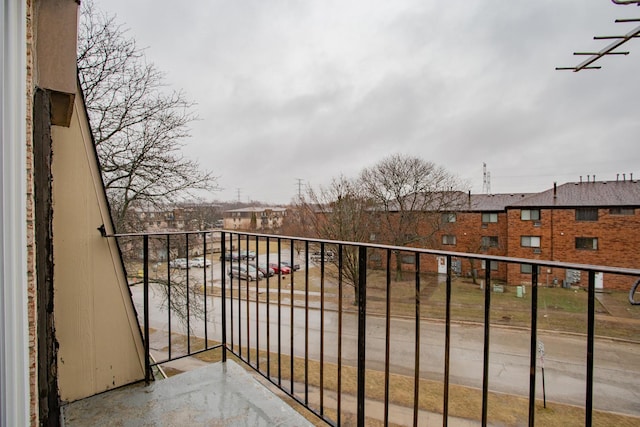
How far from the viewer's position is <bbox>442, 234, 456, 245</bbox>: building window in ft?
54.4

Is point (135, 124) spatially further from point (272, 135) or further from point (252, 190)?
point (252, 190)

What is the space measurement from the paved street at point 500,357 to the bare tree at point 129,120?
2.44 m

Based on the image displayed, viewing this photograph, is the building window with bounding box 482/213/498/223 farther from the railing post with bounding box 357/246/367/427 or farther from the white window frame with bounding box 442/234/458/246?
the railing post with bounding box 357/246/367/427

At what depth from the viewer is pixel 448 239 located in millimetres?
16781

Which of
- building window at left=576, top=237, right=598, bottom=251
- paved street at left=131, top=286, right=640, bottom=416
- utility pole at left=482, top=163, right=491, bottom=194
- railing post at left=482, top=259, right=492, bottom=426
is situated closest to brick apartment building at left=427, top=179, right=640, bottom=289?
building window at left=576, top=237, right=598, bottom=251

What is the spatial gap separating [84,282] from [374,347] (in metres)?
9.21

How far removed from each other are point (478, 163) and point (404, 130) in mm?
5462

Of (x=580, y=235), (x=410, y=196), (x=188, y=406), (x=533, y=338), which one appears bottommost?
(x=580, y=235)

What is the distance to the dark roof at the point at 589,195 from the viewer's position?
1436 centimetres

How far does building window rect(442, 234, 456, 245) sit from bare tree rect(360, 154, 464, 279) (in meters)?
1.19

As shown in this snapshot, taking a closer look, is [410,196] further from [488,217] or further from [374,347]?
[374,347]

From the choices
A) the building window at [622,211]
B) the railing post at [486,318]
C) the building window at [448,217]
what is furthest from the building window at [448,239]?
the railing post at [486,318]

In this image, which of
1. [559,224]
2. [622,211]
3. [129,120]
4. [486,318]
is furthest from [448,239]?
[486,318]

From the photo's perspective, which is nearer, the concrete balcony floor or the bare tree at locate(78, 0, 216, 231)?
the concrete balcony floor
